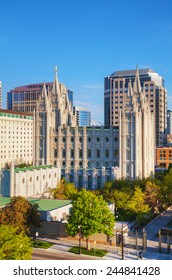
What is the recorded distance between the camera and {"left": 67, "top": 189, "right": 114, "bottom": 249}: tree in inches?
2357

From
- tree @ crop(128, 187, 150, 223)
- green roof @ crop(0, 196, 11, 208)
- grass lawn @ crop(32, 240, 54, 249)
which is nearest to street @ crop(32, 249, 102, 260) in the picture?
grass lawn @ crop(32, 240, 54, 249)

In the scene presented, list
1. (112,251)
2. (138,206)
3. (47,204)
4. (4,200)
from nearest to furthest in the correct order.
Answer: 1. (112,251)
2. (47,204)
3. (138,206)
4. (4,200)

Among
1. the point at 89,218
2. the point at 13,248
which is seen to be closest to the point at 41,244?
the point at 89,218

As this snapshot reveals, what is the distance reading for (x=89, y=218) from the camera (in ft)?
198

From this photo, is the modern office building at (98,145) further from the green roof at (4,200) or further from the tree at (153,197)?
the green roof at (4,200)

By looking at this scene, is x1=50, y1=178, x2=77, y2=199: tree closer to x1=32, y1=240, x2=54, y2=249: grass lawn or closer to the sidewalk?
the sidewalk

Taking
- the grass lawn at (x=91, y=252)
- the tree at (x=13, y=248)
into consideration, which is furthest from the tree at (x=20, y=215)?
the tree at (x=13, y=248)

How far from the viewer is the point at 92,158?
128750mm

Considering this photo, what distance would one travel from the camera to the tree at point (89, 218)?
59.9 m

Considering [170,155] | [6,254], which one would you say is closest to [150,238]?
[6,254]

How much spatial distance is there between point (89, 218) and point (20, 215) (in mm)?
10713

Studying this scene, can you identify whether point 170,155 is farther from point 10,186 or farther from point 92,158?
point 10,186

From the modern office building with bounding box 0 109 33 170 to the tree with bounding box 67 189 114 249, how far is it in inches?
4680

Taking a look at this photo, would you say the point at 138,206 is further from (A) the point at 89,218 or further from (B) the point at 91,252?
(B) the point at 91,252
